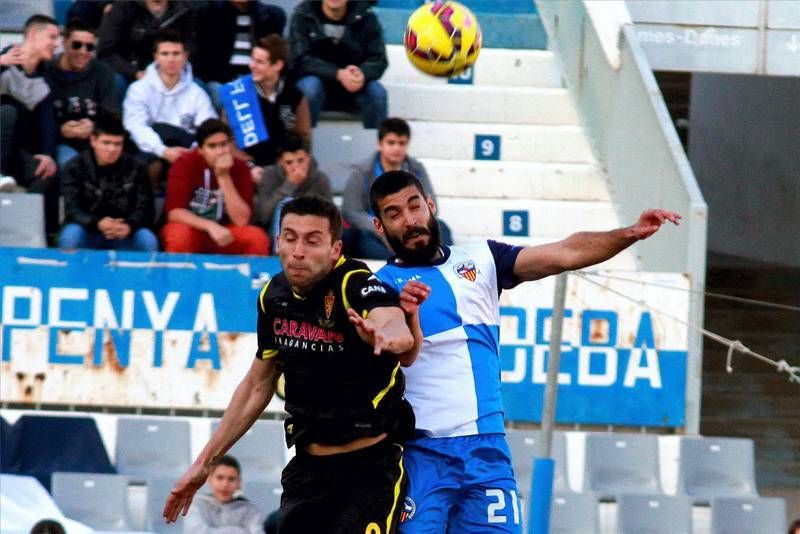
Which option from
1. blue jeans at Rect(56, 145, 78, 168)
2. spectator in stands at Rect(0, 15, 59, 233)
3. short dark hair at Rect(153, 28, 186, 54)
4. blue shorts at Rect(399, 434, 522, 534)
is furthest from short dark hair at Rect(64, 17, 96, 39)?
blue shorts at Rect(399, 434, 522, 534)

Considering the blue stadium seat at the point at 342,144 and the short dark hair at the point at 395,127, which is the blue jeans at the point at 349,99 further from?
the short dark hair at the point at 395,127

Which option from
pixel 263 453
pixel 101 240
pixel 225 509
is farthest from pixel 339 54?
pixel 225 509

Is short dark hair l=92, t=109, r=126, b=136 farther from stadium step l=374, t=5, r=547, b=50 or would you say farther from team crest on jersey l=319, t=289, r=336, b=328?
team crest on jersey l=319, t=289, r=336, b=328

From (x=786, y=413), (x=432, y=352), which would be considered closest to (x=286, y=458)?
(x=432, y=352)

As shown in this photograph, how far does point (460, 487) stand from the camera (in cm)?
534

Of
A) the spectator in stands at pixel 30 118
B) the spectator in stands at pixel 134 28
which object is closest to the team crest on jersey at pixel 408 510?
the spectator in stands at pixel 30 118

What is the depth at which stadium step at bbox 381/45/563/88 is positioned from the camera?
13242 millimetres

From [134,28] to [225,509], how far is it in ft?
13.7

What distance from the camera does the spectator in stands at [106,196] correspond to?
32.5ft

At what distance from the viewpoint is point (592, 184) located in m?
12.2

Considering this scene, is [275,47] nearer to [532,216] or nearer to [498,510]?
[532,216]

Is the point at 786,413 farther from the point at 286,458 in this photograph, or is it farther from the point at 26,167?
the point at 26,167

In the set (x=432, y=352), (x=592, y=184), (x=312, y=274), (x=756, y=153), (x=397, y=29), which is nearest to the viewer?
(x=312, y=274)

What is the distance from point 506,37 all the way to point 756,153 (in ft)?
22.2
